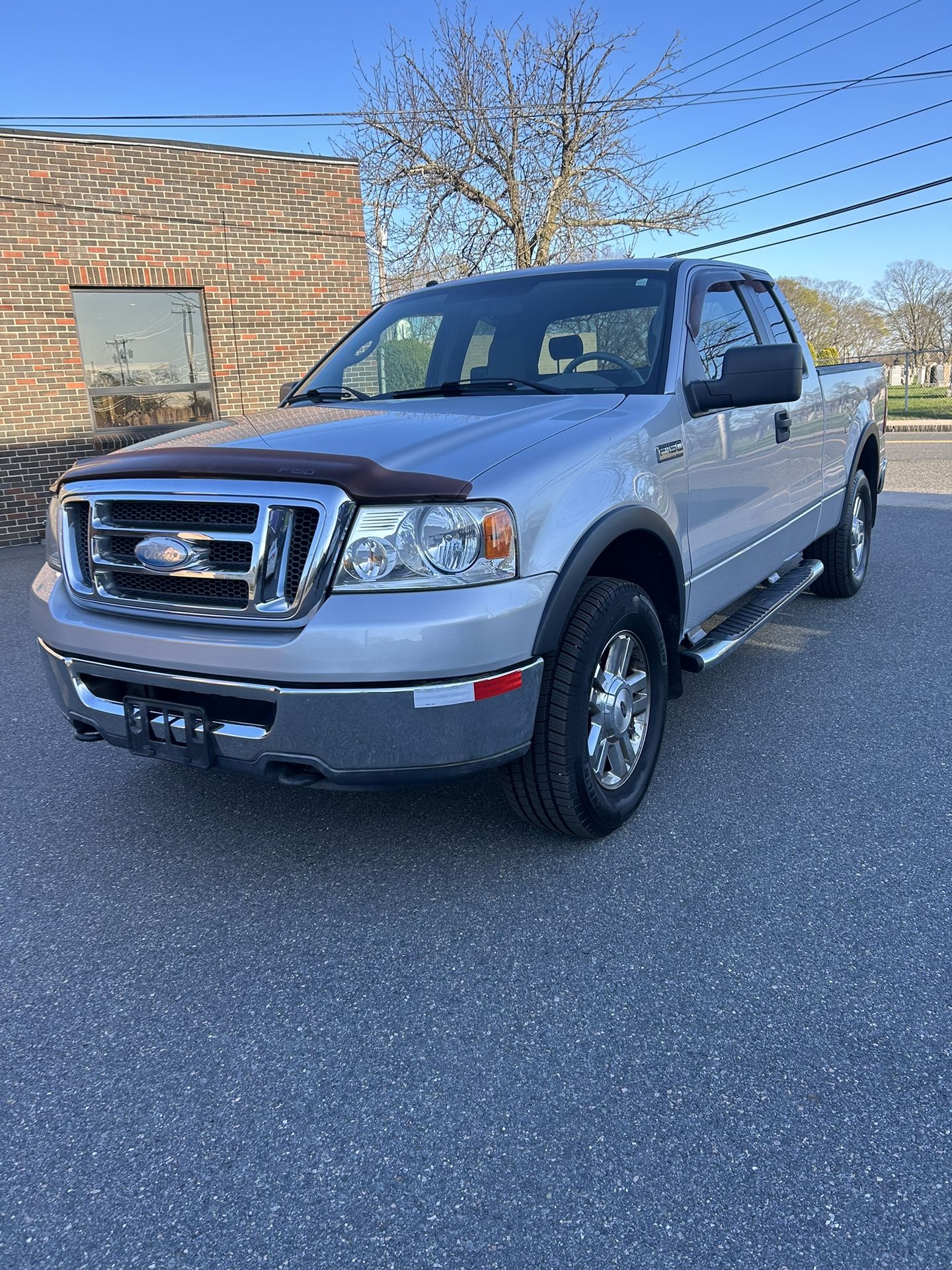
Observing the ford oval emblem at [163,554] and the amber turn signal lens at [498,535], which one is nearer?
the amber turn signal lens at [498,535]

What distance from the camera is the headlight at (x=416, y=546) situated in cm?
247

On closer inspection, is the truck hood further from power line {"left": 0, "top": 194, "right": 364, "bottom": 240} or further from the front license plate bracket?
power line {"left": 0, "top": 194, "right": 364, "bottom": 240}

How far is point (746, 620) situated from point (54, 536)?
2808mm

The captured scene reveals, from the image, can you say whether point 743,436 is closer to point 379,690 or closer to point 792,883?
point 792,883

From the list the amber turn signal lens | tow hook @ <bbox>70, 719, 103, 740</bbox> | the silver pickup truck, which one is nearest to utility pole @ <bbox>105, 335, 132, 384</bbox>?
the silver pickup truck

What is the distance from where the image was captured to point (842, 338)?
233 ft

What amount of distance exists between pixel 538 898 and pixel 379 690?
0.88 m

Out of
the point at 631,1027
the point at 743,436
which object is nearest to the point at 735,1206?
the point at 631,1027

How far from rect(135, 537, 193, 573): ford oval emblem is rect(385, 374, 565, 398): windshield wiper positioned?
4.69ft

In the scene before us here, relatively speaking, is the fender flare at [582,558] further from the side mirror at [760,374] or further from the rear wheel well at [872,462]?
the rear wheel well at [872,462]

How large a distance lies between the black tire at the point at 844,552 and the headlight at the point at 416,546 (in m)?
3.97

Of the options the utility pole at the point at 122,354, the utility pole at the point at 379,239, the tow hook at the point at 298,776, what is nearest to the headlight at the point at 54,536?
the tow hook at the point at 298,776

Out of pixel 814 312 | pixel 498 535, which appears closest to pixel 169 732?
pixel 498 535

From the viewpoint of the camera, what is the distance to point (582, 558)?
2750 millimetres
